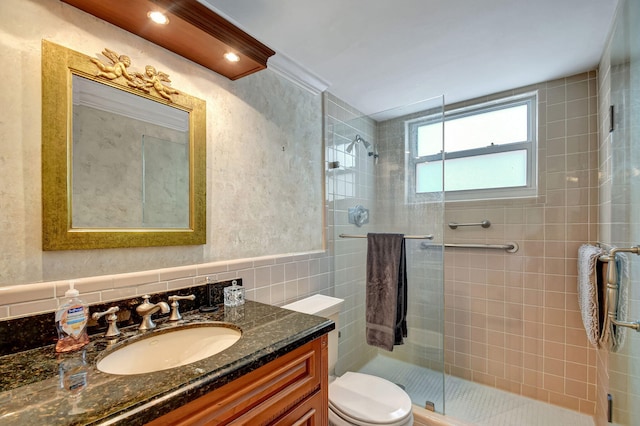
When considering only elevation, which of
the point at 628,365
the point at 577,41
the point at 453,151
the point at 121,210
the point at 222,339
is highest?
the point at 577,41

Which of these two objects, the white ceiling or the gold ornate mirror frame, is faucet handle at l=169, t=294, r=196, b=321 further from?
the white ceiling

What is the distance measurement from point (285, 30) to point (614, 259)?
1811 millimetres

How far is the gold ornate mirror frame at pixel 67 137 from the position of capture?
3.00ft

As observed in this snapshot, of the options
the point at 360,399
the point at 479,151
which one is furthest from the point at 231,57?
the point at 479,151

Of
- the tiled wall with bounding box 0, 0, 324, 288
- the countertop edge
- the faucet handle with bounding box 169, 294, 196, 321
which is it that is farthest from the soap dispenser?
the countertop edge

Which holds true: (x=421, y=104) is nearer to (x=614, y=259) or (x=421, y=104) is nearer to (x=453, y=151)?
(x=453, y=151)

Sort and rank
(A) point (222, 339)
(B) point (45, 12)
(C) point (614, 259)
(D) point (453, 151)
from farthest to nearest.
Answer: (D) point (453, 151)
(C) point (614, 259)
(A) point (222, 339)
(B) point (45, 12)

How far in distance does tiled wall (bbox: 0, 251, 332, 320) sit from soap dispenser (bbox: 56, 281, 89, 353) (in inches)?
3.1

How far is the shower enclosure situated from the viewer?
1.92 meters

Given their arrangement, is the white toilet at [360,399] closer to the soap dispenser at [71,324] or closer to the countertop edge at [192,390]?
the countertop edge at [192,390]

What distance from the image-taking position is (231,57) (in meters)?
1.29

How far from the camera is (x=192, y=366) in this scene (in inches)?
28.8

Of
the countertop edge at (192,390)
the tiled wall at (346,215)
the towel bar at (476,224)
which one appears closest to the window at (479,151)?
the towel bar at (476,224)

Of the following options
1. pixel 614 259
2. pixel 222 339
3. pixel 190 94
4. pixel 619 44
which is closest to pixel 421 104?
pixel 619 44
